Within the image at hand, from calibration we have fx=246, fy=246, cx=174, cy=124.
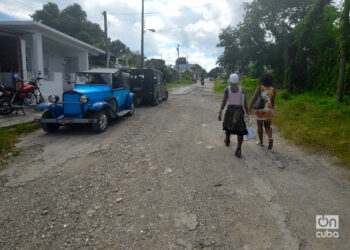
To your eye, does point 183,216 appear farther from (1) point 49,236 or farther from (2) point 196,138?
(2) point 196,138

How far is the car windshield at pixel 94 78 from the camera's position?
8.49 meters

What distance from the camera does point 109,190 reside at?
367 cm

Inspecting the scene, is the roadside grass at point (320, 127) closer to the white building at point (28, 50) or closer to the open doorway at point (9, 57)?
the white building at point (28, 50)

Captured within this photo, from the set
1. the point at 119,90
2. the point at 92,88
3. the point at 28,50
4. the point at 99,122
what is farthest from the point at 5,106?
the point at 28,50

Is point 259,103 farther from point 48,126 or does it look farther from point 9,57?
point 9,57

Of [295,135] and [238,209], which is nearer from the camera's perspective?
[238,209]

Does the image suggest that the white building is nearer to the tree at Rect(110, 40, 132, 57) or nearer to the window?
the window

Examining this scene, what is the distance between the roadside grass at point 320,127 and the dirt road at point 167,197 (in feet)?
1.89

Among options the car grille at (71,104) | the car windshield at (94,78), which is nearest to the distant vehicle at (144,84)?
the car windshield at (94,78)

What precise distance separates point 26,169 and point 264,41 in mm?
18637

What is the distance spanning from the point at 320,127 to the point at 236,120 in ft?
12.8

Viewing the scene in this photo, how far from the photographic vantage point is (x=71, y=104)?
7062 mm

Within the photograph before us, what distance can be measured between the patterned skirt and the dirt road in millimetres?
571

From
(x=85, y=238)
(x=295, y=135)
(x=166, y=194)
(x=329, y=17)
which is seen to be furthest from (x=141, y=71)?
(x=85, y=238)
